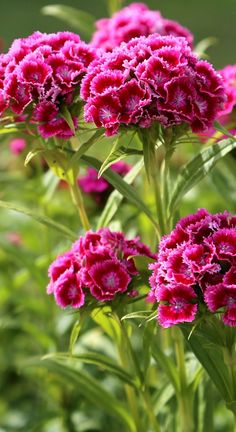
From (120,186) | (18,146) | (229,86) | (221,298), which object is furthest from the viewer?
(18,146)

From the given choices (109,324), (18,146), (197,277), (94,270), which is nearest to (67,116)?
(94,270)

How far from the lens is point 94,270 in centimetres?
148

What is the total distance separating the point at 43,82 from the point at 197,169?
0.34 meters

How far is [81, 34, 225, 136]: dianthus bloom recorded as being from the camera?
1.38 metres

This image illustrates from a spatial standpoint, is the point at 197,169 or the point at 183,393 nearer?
the point at 197,169

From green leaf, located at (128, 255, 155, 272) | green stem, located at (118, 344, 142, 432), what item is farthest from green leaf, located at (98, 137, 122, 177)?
green stem, located at (118, 344, 142, 432)

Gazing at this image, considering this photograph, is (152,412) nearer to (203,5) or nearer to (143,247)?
(143,247)

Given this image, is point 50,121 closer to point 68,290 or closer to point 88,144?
point 88,144

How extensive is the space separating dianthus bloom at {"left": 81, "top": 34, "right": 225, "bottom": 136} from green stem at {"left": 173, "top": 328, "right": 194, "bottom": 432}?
17.9 inches

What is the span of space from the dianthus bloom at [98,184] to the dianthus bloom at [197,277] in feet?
2.84

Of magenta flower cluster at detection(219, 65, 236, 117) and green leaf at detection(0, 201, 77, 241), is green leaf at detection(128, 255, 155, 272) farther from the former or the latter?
magenta flower cluster at detection(219, 65, 236, 117)

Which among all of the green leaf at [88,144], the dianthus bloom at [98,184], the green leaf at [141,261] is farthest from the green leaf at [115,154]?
the dianthus bloom at [98,184]

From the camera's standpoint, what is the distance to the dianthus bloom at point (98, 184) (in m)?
2.21

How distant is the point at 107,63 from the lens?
1.44 meters
